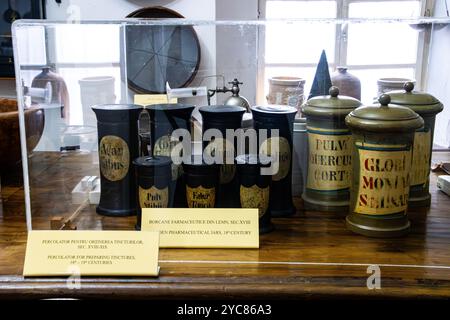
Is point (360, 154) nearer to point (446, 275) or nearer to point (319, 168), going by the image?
point (319, 168)

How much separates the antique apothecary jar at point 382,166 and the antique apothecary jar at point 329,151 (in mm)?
78

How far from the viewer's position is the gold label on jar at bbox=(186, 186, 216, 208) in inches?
36.2

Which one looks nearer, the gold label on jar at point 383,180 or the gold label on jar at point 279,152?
the gold label on jar at point 383,180

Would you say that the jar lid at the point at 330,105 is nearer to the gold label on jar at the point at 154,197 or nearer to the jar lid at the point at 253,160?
the jar lid at the point at 253,160

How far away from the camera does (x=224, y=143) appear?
3.17ft

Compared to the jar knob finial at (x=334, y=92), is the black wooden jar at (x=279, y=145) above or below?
below

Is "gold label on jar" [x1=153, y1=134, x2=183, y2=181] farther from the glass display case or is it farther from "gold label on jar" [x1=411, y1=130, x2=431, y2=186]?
"gold label on jar" [x1=411, y1=130, x2=431, y2=186]

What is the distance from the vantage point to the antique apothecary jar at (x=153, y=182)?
0.90m

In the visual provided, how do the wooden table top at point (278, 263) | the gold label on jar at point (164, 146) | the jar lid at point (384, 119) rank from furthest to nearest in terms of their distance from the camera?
1. the gold label on jar at point (164, 146)
2. the jar lid at point (384, 119)
3. the wooden table top at point (278, 263)

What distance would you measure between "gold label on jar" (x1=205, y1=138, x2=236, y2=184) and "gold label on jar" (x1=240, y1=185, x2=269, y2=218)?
0.05 m

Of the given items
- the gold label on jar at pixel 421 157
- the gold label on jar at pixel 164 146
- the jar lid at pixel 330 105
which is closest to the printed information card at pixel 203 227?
the gold label on jar at pixel 164 146

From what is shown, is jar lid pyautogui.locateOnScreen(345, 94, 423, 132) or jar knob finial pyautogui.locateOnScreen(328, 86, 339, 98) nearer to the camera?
jar lid pyautogui.locateOnScreen(345, 94, 423, 132)

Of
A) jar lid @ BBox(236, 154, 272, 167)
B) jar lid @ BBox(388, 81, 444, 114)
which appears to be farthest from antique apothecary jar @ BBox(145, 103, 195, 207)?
jar lid @ BBox(388, 81, 444, 114)
